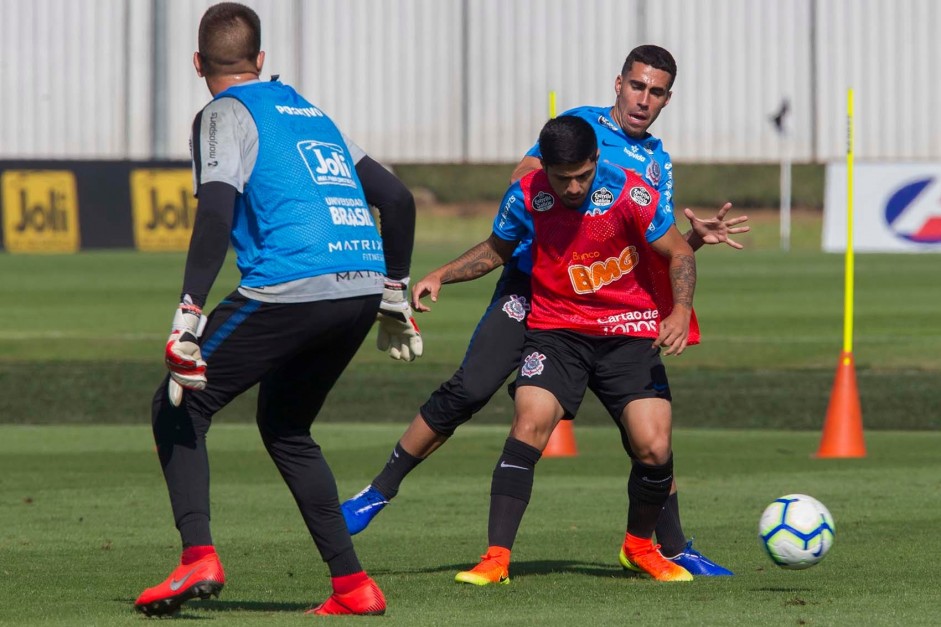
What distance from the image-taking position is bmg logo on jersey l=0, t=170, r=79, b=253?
31.3 meters

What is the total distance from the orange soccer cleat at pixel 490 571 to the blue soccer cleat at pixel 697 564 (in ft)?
2.64

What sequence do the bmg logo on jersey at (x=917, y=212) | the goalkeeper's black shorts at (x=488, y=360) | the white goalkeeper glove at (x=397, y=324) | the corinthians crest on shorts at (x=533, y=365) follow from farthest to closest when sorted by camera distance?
1. the bmg logo on jersey at (x=917, y=212)
2. the goalkeeper's black shorts at (x=488, y=360)
3. the corinthians crest on shorts at (x=533, y=365)
4. the white goalkeeper glove at (x=397, y=324)

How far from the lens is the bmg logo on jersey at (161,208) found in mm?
32062

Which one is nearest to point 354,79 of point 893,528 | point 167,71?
point 167,71

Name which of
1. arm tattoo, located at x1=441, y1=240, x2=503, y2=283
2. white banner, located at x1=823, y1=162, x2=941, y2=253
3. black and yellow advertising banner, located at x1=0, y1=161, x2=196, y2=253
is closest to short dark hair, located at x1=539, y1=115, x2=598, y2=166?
arm tattoo, located at x1=441, y1=240, x2=503, y2=283

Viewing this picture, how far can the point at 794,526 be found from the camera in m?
6.21

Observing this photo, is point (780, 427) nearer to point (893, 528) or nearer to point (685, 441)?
point (685, 441)

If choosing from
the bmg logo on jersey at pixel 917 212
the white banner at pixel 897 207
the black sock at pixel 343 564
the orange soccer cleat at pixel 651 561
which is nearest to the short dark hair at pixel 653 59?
the orange soccer cleat at pixel 651 561

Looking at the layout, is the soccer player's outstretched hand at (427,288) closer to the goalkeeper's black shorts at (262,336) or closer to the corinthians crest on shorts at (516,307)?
the corinthians crest on shorts at (516,307)

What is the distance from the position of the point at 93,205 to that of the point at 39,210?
99 centimetres

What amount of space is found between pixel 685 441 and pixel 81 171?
21.8 meters

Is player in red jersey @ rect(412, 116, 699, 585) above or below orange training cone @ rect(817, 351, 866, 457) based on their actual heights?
above

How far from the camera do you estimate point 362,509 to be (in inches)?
265

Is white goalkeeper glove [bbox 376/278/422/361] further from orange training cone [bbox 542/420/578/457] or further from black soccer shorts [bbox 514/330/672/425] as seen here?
orange training cone [bbox 542/420/578/457]
